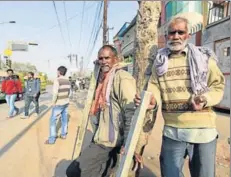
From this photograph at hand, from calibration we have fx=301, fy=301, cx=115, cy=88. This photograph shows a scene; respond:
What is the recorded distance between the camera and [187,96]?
7.95 ft

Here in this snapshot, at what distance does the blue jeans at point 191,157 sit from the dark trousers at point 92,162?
2.15 ft

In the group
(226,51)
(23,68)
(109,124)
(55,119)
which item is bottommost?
(55,119)

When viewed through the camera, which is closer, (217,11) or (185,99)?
(185,99)

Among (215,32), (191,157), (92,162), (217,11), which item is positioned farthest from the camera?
(217,11)

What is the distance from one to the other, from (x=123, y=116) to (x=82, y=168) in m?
0.66

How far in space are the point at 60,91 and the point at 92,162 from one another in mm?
4675

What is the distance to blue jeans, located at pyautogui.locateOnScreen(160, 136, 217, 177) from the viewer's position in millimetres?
2455

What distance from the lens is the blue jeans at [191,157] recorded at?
8.05 feet

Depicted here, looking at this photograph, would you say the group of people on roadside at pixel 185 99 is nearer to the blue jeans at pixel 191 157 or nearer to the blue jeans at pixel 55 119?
the blue jeans at pixel 191 157

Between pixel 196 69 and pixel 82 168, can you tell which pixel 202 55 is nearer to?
pixel 196 69

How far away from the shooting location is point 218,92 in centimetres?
238

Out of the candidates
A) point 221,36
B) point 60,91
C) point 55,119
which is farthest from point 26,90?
point 221,36

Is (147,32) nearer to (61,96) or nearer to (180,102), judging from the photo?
(180,102)

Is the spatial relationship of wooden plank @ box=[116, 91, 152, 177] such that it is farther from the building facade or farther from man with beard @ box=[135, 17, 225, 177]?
the building facade
